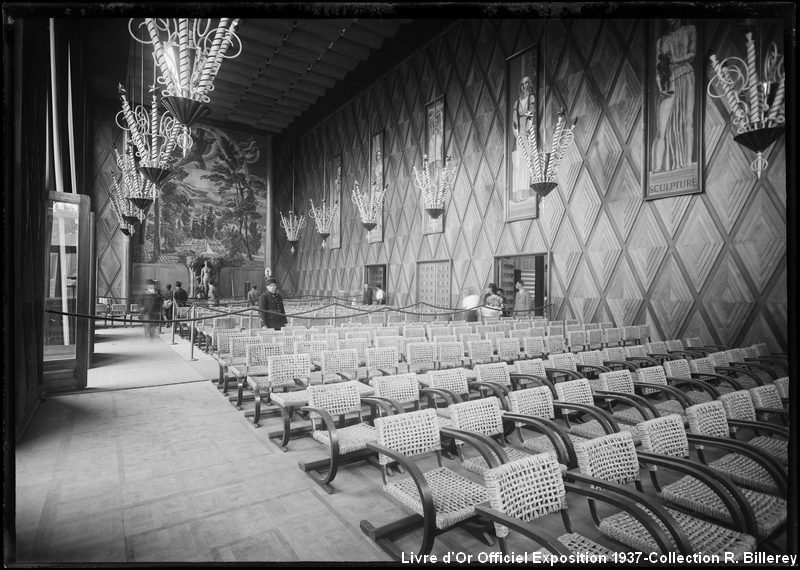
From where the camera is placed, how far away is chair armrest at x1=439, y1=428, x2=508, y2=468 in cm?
237

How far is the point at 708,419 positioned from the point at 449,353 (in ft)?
10.4

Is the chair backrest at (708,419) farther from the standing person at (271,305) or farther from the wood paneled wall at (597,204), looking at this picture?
the standing person at (271,305)

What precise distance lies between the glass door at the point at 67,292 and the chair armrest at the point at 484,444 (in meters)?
5.19

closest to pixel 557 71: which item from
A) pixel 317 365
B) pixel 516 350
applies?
pixel 516 350

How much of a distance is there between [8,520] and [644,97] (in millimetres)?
10722

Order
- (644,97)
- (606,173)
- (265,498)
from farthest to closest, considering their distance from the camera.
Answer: (606,173) < (644,97) < (265,498)

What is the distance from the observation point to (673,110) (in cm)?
809

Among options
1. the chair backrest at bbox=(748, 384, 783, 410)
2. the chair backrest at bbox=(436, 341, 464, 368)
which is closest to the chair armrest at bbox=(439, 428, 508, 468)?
the chair backrest at bbox=(748, 384, 783, 410)

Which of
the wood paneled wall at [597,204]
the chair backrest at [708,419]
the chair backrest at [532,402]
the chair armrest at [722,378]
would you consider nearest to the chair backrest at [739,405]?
the chair backrest at [708,419]

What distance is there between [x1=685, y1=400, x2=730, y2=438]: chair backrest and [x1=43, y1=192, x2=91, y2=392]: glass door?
6.58 metres

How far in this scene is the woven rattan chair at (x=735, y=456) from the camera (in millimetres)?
2363

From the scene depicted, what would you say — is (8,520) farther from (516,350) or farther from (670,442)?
(516,350)

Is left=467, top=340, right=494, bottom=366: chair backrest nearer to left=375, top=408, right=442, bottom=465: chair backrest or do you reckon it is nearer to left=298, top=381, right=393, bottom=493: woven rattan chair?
left=298, top=381, right=393, bottom=493: woven rattan chair

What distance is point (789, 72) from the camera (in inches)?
65.5
